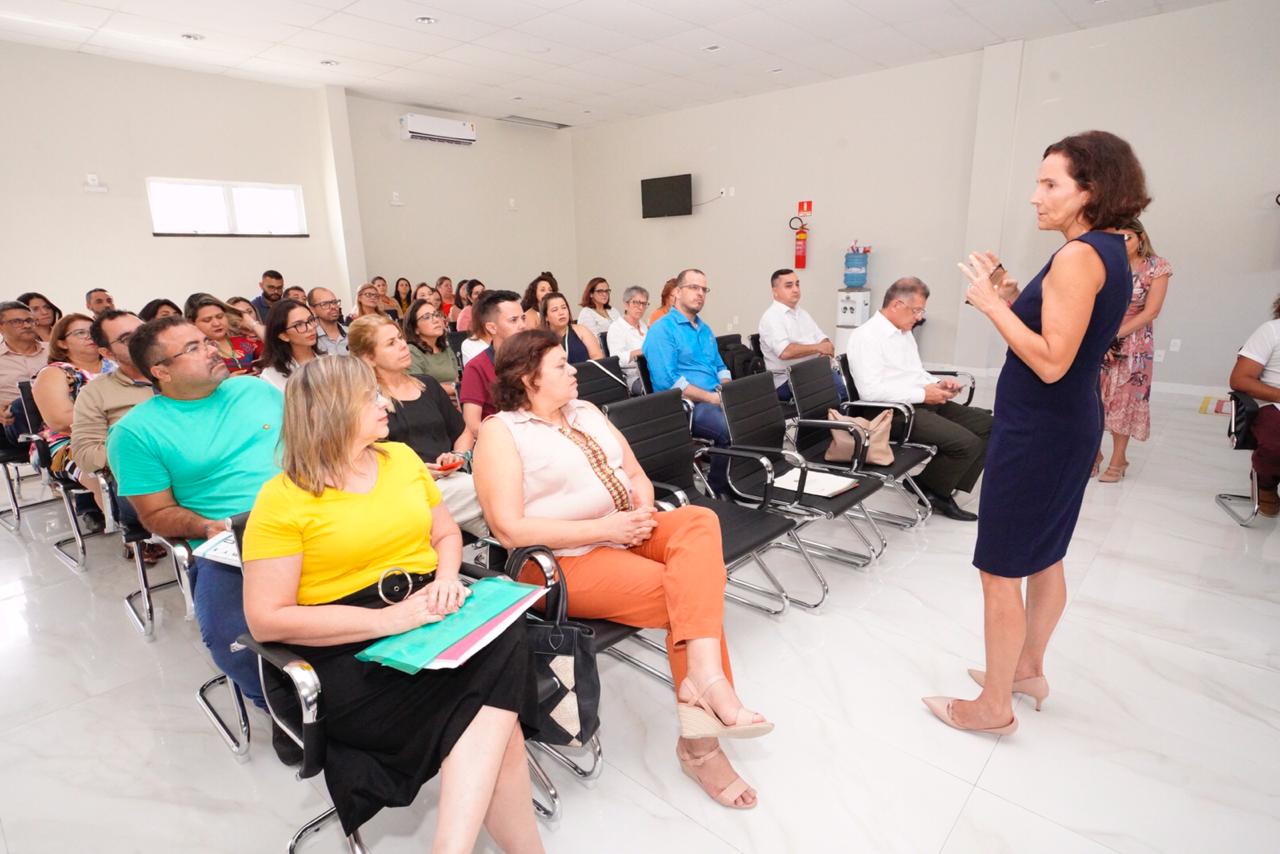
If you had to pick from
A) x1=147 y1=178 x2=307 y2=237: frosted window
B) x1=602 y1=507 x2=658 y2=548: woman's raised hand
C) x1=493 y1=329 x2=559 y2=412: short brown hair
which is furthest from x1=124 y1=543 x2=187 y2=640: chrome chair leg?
x1=147 y1=178 x2=307 y2=237: frosted window

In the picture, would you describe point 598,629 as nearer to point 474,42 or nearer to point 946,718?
point 946,718

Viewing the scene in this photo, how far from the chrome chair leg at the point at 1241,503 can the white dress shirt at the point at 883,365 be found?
1.76 m

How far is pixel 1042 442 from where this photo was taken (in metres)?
1.67

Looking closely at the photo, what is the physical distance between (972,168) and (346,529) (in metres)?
7.68

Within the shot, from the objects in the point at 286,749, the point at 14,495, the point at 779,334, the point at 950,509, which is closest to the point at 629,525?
the point at 286,749

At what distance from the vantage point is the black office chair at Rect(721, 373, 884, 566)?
9.12 ft

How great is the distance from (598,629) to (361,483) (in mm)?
764

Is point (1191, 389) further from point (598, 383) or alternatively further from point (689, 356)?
point (598, 383)

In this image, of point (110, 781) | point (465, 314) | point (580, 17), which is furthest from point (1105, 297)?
point (465, 314)

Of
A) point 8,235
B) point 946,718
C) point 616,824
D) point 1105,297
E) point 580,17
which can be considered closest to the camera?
point 1105,297

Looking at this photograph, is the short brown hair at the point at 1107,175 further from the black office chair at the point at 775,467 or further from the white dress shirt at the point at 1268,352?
A: the white dress shirt at the point at 1268,352

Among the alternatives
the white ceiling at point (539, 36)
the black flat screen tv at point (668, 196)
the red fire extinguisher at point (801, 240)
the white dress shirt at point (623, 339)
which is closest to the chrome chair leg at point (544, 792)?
the white dress shirt at point (623, 339)

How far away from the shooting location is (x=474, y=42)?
6211 mm

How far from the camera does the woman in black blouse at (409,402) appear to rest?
8.66ft
